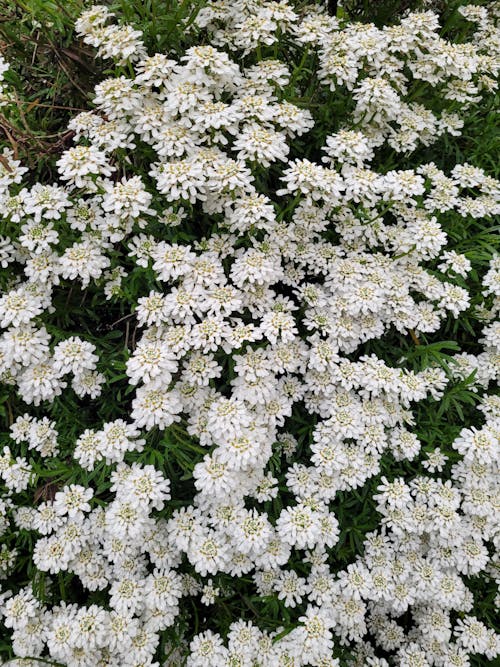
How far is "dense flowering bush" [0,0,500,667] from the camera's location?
2.32m

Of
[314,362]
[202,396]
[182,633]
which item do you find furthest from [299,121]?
[182,633]

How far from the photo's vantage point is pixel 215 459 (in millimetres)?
2248

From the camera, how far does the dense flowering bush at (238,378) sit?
232cm

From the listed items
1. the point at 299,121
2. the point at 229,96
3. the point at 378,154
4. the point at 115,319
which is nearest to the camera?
the point at 299,121

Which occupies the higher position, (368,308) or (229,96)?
(229,96)

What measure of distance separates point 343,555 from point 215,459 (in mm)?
793

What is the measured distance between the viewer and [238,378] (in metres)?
2.39

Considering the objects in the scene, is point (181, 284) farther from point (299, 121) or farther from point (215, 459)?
point (299, 121)

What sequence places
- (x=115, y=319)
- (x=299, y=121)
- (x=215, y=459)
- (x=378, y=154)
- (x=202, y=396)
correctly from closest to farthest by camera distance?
(x=215, y=459), (x=202, y=396), (x=299, y=121), (x=115, y=319), (x=378, y=154)

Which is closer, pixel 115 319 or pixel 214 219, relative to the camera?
pixel 214 219

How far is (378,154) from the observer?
3.10m

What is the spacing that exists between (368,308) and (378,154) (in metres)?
1.05

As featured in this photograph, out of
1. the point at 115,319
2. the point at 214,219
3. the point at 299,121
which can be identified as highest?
the point at 299,121

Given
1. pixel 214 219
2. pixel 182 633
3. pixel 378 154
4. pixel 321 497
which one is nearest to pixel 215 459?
pixel 321 497
